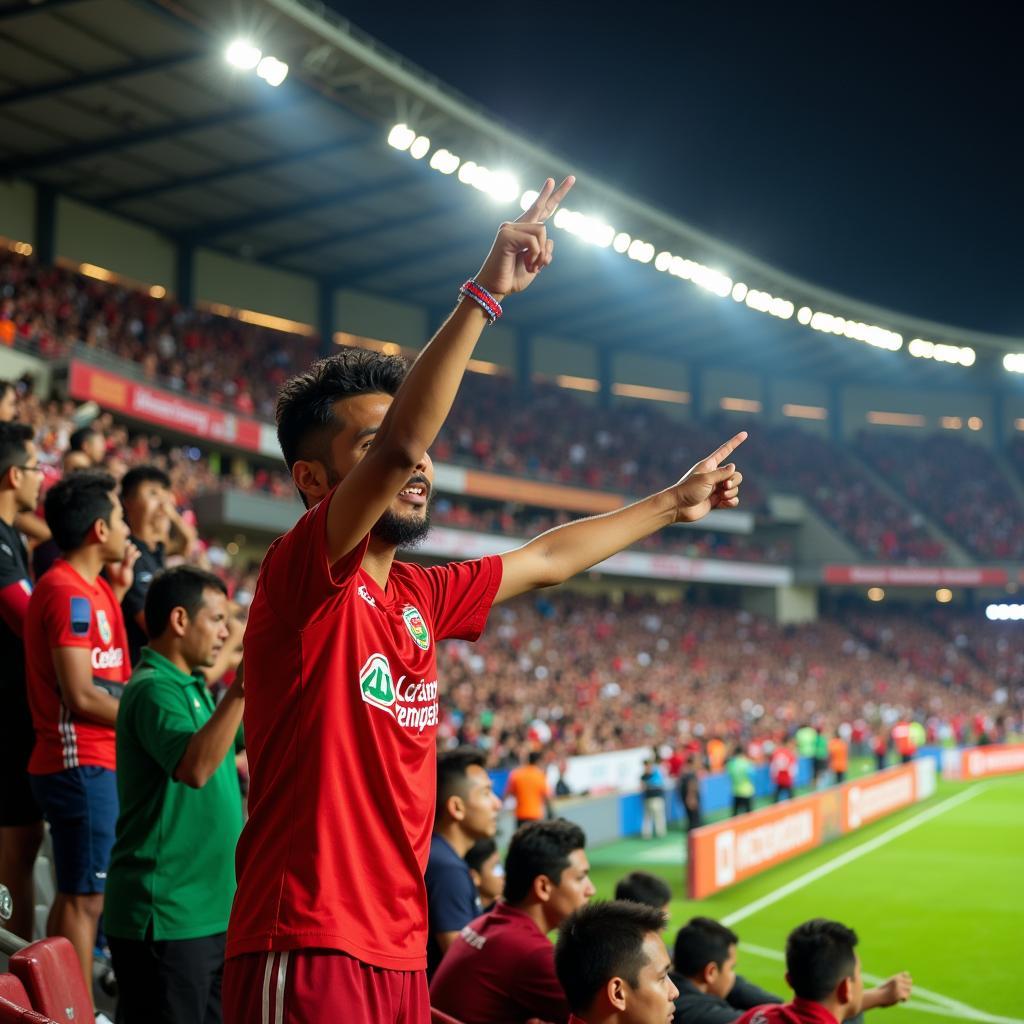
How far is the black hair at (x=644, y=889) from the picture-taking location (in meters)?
5.75

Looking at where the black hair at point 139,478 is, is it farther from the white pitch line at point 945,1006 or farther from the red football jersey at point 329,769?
the white pitch line at point 945,1006

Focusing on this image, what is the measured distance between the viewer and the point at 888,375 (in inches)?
1911

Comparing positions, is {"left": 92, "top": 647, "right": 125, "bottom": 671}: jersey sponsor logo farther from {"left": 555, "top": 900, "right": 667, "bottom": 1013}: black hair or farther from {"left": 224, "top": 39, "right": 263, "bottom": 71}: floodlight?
{"left": 224, "top": 39, "right": 263, "bottom": 71}: floodlight

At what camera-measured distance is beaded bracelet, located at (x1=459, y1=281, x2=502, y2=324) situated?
201 centimetres

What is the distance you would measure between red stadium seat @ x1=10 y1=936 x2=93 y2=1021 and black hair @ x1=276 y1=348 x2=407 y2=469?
1.42 meters

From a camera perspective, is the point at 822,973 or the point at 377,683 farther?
the point at 822,973

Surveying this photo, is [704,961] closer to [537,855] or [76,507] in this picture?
[537,855]

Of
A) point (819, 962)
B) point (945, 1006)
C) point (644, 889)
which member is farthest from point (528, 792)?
point (819, 962)

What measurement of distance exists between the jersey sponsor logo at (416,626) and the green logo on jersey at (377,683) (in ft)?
0.45

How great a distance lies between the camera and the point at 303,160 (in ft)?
79.9

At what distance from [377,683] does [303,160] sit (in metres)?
23.9

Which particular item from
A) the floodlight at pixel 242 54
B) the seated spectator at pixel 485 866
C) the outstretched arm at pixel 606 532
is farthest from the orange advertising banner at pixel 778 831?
the floodlight at pixel 242 54

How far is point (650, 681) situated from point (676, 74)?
18589 millimetres

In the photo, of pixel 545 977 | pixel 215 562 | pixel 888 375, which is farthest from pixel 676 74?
pixel 545 977
